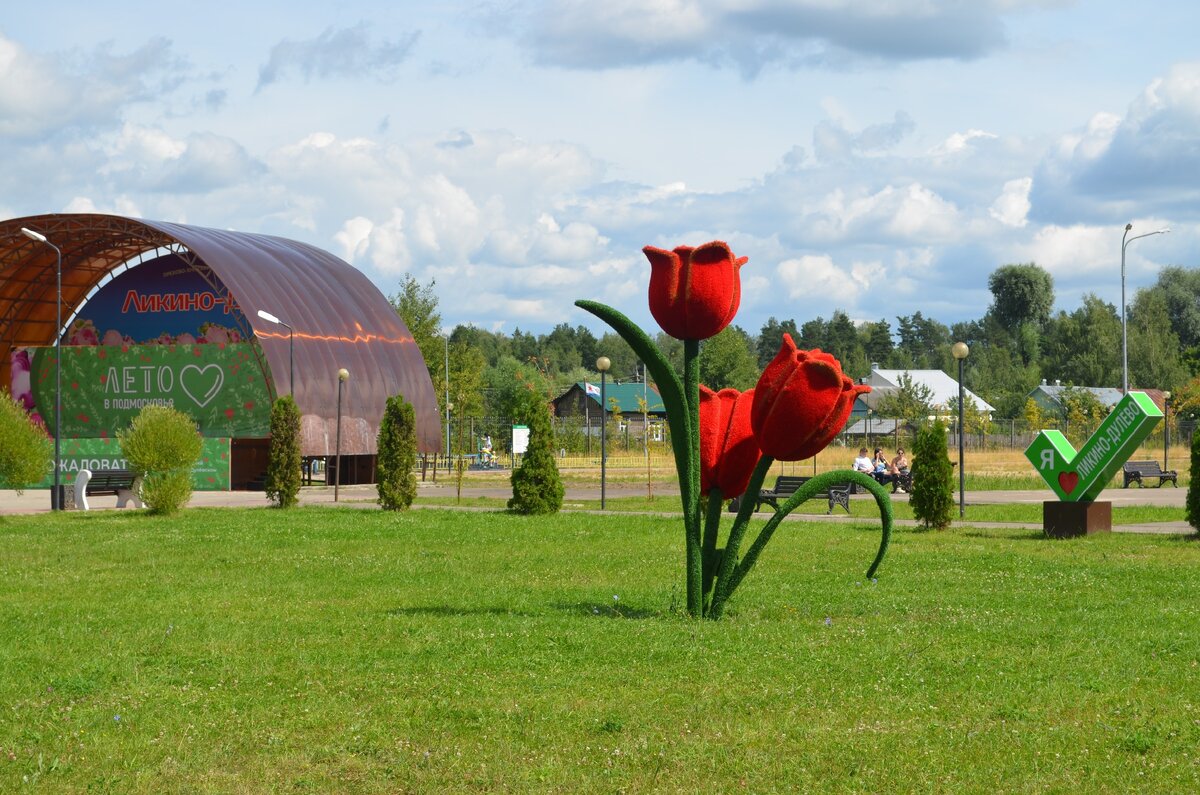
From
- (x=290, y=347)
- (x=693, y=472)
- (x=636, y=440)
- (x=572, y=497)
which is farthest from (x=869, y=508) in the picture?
(x=636, y=440)

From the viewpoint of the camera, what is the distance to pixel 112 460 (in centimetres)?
3616

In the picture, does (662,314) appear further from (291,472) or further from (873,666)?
(291,472)

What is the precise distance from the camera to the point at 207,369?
40031 mm

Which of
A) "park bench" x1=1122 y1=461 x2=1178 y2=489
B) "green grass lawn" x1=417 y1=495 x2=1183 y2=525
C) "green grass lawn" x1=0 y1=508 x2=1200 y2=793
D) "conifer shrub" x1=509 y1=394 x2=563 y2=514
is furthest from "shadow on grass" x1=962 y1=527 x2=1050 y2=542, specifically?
"park bench" x1=1122 y1=461 x2=1178 y2=489

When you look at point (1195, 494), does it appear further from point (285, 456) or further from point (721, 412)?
point (285, 456)

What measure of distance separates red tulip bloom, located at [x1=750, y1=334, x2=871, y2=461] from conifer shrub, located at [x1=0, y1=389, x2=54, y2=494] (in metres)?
16.5

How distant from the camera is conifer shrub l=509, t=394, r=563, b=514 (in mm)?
22719

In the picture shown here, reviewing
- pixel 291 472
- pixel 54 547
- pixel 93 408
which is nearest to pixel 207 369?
pixel 93 408

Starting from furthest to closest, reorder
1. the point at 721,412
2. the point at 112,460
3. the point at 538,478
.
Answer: the point at 112,460
the point at 538,478
the point at 721,412

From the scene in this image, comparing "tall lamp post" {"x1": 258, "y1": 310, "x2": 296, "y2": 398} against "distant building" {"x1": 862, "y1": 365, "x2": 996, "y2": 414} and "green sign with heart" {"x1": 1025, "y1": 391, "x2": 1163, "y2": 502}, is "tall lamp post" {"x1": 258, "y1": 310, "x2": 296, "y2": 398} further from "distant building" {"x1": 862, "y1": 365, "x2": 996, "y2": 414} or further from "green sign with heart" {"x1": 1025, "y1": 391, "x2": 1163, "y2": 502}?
"distant building" {"x1": 862, "y1": 365, "x2": 996, "y2": 414}

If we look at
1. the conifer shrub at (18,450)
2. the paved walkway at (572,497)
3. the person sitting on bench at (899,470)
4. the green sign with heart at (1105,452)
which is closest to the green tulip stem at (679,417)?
the green sign with heart at (1105,452)

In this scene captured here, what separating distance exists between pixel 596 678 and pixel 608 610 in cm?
307

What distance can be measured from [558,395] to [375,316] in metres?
49.4

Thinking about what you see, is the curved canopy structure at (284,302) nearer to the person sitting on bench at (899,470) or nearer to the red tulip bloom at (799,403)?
the person sitting on bench at (899,470)
